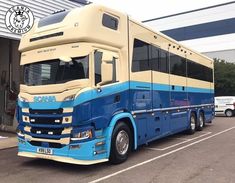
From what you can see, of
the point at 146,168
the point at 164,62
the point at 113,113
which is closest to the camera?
the point at 146,168

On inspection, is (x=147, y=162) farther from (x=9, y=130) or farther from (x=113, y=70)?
(x=9, y=130)

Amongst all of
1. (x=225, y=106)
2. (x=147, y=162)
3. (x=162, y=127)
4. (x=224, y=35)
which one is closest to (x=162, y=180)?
(x=147, y=162)

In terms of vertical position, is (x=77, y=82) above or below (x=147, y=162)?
above

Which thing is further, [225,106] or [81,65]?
[225,106]

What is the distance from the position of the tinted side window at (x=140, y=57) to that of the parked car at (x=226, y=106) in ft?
63.4

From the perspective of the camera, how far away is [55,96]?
8211mm

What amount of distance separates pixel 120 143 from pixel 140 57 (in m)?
2.56

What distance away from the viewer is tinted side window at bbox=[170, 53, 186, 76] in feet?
42.3

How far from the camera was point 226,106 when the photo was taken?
28719 mm

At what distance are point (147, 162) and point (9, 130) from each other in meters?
9.06

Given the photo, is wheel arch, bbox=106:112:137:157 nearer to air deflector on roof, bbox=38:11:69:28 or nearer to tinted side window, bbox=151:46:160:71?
tinted side window, bbox=151:46:160:71

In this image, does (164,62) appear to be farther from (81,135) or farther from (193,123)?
(81,135)

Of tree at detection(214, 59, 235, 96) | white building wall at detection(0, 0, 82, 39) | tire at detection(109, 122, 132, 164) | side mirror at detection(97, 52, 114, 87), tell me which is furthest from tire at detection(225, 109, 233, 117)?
side mirror at detection(97, 52, 114, 87)

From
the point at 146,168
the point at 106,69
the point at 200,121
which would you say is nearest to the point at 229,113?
the point at 200,121
